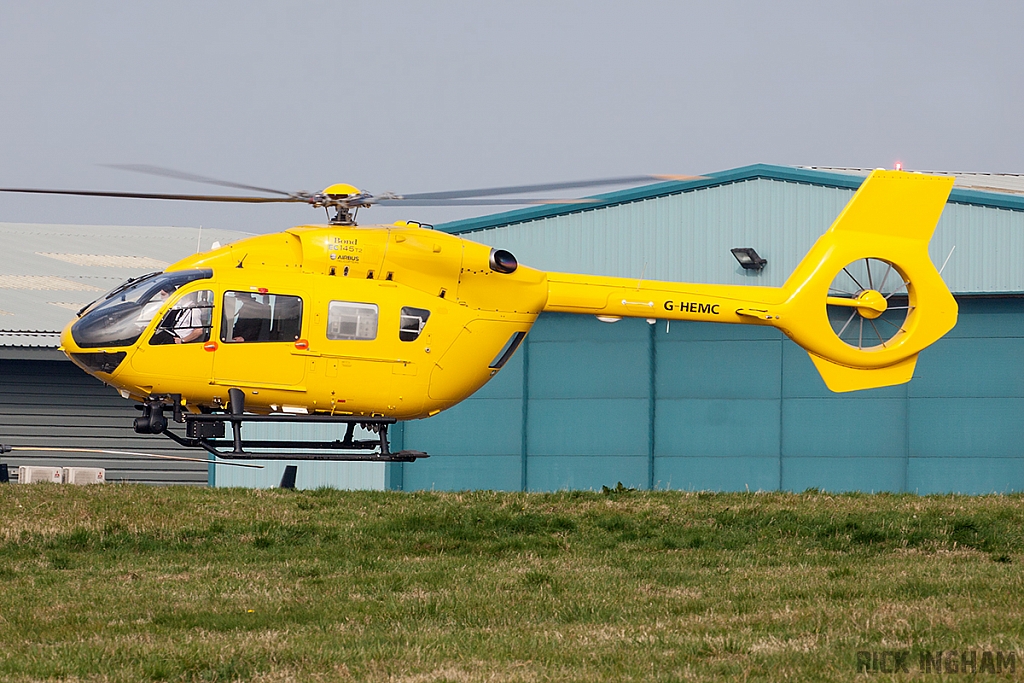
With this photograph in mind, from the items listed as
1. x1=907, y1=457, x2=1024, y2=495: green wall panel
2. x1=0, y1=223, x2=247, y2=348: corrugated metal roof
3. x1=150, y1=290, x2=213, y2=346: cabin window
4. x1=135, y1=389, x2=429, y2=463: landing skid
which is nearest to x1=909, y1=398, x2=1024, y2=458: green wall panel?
x1=907, y1=457, x2=1024, y2=495: green wall panel

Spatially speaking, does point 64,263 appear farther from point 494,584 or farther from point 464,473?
point 494,584

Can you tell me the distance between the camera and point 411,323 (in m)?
14.5

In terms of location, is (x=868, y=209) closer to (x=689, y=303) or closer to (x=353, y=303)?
(x=689, y=303)

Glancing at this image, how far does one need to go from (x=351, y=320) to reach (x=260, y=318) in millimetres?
1055

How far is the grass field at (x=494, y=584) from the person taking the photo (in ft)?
30.5

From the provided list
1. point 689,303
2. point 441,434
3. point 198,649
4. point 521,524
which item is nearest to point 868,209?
point 689,303

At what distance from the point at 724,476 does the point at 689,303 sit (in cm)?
1045

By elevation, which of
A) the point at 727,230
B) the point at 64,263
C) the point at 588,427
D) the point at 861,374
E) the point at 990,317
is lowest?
the point at 588,427

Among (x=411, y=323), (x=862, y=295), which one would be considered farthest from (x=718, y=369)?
(x=411, y=323)

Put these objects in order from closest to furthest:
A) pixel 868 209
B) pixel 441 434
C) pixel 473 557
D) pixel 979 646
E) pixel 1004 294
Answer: pixel 979 646
pixel 473 557
pixel 868 209
pixel 1004 294
pixel 441 434

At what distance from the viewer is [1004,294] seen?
24109mm

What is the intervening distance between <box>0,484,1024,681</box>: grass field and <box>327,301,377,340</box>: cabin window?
2632 millimetres

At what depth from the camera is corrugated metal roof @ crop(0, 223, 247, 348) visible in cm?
2962

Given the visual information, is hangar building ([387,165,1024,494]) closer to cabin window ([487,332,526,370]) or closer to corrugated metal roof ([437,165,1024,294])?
corrugated metal roof ([437,165,1024,294])
